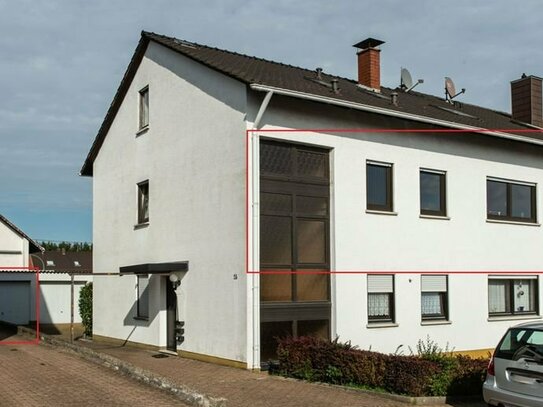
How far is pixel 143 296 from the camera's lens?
740 inches

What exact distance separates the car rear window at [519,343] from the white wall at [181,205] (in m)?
5.63

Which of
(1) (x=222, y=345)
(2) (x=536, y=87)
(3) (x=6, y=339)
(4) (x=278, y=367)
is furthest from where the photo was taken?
(2) (x=536, y=87)

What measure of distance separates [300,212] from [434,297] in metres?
4.56

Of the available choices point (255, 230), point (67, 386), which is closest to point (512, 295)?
point (255, 230)

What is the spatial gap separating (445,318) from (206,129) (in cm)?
752

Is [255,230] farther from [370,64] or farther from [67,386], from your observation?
[370,64]

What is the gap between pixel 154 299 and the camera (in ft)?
58.9

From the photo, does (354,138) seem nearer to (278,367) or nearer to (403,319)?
(403,319)

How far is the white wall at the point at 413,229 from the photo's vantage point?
15516mm

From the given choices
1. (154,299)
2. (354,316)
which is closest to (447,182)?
(354,316)

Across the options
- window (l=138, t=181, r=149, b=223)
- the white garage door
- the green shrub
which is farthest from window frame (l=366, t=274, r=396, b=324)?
the white garage door

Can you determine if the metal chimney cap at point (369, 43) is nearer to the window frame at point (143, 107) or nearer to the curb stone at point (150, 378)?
the window frame at point (143, 107)

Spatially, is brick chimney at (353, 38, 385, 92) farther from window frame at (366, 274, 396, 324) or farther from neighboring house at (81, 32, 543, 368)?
window frame at (366, 274, 396, 324)

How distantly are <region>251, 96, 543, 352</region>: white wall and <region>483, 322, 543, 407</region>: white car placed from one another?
18.5 feet
